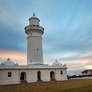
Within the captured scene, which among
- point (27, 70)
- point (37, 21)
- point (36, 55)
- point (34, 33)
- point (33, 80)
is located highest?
point (37, 21)

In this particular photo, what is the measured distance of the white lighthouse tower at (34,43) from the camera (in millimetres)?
27208

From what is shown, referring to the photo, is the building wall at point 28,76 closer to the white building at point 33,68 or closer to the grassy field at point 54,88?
the white building at point 33,68

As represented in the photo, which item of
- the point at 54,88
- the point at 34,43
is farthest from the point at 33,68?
the point at 54,88

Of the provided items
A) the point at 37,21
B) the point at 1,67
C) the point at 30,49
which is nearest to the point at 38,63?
the point at 30,49

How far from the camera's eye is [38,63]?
2680 centimetres

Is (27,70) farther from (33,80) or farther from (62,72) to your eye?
(62,72)

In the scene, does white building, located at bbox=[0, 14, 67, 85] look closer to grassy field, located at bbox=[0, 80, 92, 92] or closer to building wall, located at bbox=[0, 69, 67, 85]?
building wall, located at bbox=[0, 69, 67, 85]

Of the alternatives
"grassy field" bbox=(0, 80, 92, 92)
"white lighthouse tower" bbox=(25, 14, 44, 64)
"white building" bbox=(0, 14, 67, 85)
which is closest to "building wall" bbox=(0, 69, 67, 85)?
"white building" bbox=(0, 14, 67, 85)

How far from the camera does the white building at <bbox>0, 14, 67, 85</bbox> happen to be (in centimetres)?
2324

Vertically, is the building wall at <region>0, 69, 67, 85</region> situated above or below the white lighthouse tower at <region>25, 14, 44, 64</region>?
below

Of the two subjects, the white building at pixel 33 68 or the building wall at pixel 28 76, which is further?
the white building at pixel 33 68

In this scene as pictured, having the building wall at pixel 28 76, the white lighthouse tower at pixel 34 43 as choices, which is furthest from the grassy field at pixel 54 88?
the white lighthouse tower at pixel 34 43

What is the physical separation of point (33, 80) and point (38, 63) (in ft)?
13.1

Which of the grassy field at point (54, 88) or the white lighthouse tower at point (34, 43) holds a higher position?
the white lighthouse tower at point (34, 43)
